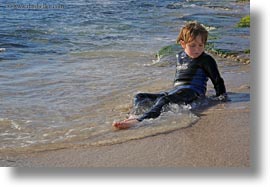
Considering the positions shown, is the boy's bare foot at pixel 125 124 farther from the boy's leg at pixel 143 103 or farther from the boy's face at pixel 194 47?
the boy's face at pixel 194 47

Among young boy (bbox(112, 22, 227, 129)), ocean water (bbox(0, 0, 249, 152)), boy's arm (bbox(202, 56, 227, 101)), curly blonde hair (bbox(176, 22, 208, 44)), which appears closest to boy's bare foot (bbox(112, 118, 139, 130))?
ocean water (bbox(0, 0, 249, 152))

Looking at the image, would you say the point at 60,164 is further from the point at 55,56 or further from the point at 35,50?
the point at 35,50

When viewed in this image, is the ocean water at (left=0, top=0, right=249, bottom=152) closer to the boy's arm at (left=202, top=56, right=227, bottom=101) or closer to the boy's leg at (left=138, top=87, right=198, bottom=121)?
the boy's leg at (left=138, top=87, right=198, bottom=121)

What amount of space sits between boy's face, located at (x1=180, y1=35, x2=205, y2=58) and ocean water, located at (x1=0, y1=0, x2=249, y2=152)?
452mm

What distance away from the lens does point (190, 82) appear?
364 centimetres

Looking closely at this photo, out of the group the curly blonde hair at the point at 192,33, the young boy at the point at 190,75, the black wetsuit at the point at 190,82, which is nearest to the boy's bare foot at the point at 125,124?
the young boy at the point at 190,75

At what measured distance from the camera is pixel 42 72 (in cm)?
526

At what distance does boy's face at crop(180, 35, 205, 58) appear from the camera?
3340 millimetres

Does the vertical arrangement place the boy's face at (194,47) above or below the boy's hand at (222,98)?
above

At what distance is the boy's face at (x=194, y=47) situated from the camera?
3340 millimetres

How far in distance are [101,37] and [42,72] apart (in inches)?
121

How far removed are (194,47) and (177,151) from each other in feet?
3.71

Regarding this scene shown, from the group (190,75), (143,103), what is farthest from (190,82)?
(143,103)

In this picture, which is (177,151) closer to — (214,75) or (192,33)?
(192,33)
